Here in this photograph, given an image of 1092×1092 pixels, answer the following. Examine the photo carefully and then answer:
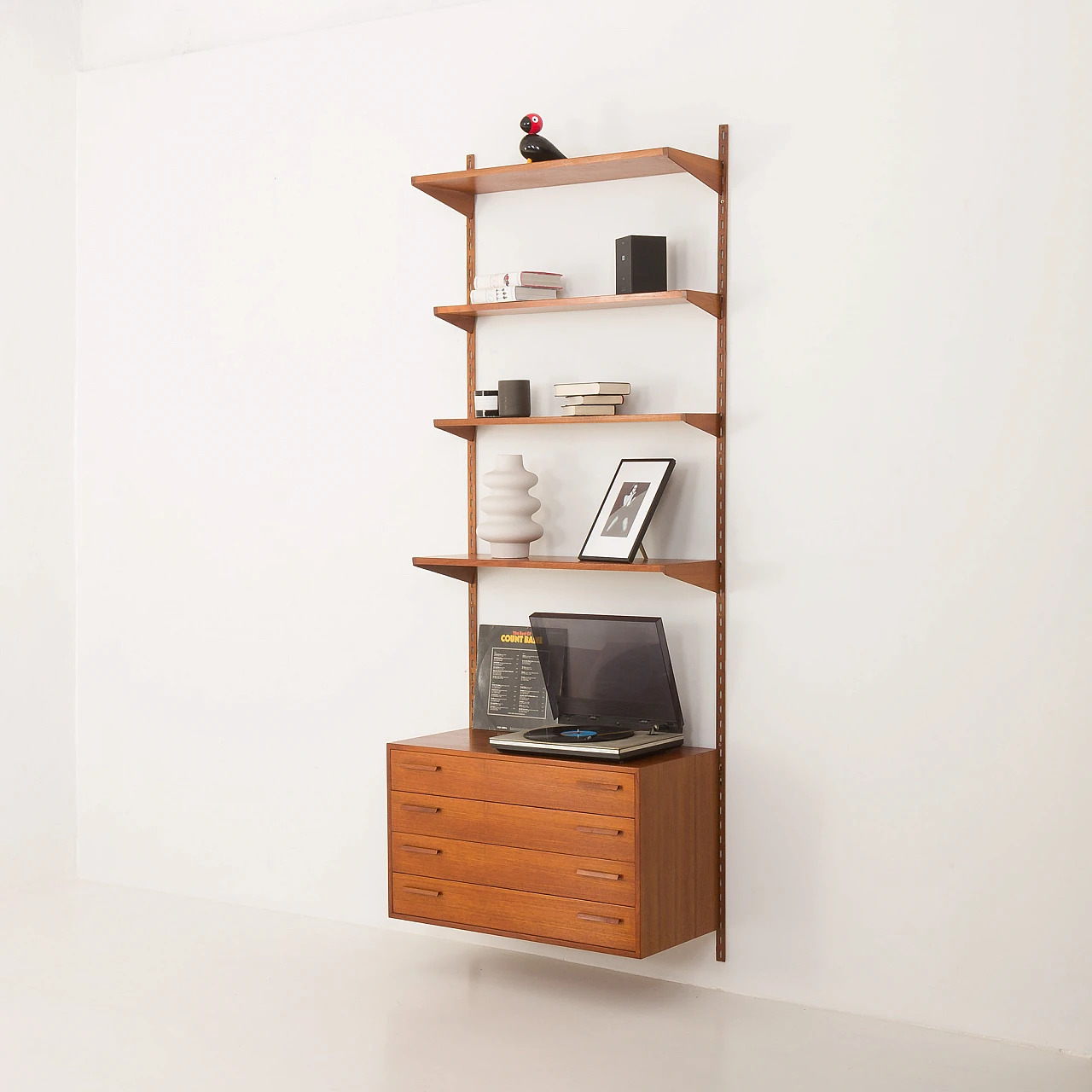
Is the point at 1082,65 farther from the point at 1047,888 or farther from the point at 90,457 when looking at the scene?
the point at 90,457

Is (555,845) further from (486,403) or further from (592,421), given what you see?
(486,403)

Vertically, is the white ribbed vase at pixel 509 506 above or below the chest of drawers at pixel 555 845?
above

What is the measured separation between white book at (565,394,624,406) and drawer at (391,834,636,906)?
1.18 m

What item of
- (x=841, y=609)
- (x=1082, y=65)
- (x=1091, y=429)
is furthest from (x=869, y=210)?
(x=841, y=609)

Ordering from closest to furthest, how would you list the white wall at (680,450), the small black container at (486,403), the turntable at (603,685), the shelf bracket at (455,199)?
the white wall at (680,450) → the turntable at (603,685) → the small black container at (486,403) → the shelf bracket at (455,199)

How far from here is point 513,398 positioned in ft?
12.1

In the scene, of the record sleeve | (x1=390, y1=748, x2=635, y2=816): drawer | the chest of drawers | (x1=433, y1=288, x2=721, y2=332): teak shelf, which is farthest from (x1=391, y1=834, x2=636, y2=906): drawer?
(x1=433, y1=288, x2=721, y2=332): teak shelf

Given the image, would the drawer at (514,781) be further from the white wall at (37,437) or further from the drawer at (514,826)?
the white wall at (37,437)

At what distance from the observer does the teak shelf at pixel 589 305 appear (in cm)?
339

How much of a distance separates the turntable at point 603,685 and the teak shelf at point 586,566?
152mm

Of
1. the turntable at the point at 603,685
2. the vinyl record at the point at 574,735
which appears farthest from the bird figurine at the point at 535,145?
the vinyl record at the point at 574,735

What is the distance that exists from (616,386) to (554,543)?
0.53 meters

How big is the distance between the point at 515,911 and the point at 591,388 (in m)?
1.37

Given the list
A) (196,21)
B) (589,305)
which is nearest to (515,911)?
(589,305)
